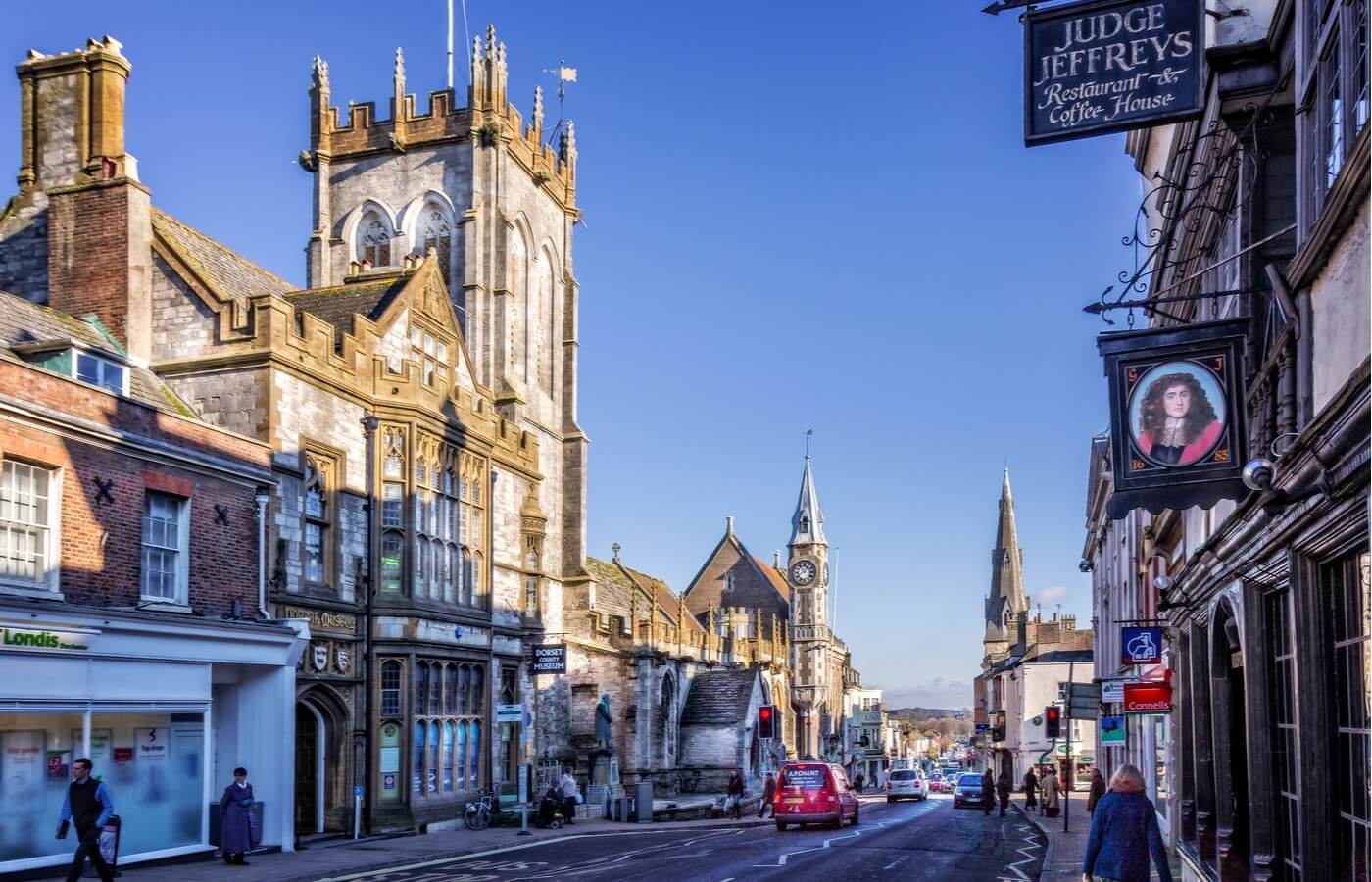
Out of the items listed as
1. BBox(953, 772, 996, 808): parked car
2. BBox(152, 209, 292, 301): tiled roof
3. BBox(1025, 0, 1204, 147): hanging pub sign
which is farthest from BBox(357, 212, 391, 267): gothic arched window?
BBox(1025, 0, 1204, 147): hanging pub sign

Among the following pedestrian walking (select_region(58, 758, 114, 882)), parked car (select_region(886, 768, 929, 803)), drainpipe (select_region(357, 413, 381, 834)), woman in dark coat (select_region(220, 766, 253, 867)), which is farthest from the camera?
parked car (select_region(886, 768, 929, 803))

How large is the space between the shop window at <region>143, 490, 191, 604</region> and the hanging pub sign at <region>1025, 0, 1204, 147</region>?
16.6 meters

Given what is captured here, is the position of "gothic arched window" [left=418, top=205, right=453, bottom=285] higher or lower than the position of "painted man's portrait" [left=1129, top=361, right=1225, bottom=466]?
higher

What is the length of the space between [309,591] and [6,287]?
9.02 meters

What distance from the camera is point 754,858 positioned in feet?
77.3

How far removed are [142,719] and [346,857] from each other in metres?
4.24

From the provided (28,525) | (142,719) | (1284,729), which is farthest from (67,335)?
(1284,729)

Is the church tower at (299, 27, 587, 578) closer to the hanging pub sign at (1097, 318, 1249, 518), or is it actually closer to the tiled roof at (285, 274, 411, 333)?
the tiled roof at (285, 274, 411, 333)

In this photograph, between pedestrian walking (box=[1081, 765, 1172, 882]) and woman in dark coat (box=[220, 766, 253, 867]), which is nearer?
pedestrian walking (box=[1081, 765, 1172, 882])

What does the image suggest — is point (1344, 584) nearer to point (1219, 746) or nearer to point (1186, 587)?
point (1219, 746)

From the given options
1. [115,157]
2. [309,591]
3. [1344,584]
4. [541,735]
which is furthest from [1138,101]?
[541,735]

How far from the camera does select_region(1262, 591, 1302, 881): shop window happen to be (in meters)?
10.2

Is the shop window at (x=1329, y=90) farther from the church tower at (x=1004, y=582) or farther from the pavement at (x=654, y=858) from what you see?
the church tower at (x=1004, y=582)

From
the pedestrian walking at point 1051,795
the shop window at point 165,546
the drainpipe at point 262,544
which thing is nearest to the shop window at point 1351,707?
the shop window at point 165,546
